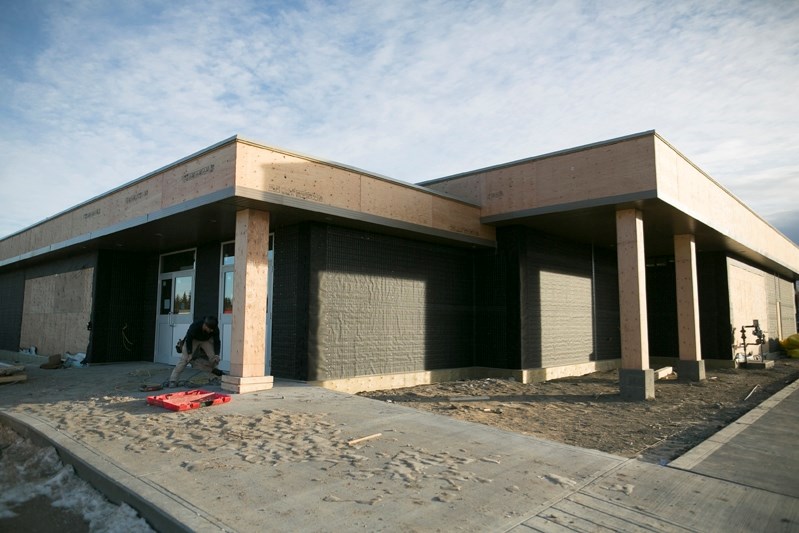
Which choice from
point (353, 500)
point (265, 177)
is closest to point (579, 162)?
point (265, 177)

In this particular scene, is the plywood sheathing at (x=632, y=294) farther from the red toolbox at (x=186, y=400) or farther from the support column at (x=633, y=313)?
the red toolbox at (x=186, y=400)

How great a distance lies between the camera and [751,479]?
481 cm

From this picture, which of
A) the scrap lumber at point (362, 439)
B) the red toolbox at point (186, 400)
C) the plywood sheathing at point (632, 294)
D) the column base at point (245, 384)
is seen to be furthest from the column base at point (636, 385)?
the red toolbox at point (186, 400)

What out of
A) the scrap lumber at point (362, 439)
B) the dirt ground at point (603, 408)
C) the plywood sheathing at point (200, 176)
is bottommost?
the dirt ground at point (603, 408)

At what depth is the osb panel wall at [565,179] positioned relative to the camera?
33.8ft

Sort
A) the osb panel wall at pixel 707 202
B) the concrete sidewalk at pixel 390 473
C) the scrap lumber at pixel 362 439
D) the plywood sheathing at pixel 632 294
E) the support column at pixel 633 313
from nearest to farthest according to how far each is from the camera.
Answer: the concrete sidewalk at pixel 390 473 → the scrap lumber at pixel 362 439 → the support column at pixel 633 313 → the plywood sheathing at pixel 632 294 → the osb panel wall at pixel 707 202

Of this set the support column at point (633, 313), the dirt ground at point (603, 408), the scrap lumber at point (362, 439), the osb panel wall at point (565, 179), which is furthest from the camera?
the osb panel wall at point (565, 179)

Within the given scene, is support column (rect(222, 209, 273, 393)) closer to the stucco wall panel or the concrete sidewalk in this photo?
the stucco wall panel

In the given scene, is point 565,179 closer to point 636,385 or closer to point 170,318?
point 636,385

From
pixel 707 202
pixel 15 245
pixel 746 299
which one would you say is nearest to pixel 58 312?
pixel 15 245

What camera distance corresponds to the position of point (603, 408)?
931 cm

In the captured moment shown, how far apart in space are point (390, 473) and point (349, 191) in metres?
6.39

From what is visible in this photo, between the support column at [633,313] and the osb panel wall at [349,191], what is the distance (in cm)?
339

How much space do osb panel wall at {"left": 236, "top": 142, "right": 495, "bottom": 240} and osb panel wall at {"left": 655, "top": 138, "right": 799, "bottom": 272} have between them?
13.8 ft
